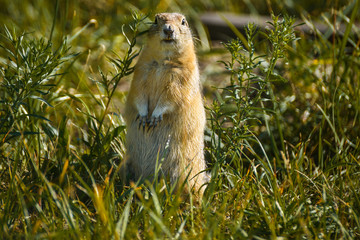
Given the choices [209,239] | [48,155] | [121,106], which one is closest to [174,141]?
[48,155]

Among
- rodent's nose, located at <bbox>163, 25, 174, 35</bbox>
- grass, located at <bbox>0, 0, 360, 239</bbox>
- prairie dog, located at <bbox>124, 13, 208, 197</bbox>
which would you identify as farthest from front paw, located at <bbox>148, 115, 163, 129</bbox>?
rodent's nose, located at <bbox>163, 25, 174, 35</bbox>

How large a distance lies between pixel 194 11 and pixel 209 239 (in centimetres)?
522

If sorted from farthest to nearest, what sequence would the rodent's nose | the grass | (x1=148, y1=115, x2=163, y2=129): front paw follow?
(x1=148, y1=115, x2=163, y2=129): front paw, the rodent's nose, the grass

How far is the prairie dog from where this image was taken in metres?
3.69

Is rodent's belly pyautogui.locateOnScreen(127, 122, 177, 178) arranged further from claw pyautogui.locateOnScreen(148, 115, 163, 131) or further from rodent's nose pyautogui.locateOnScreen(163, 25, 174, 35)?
rodent's nose pyautogui.locateOnScreen(163, 25, 174, 35)

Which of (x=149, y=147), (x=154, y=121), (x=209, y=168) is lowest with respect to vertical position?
(x=209, y=168)

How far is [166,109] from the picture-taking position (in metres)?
3.69

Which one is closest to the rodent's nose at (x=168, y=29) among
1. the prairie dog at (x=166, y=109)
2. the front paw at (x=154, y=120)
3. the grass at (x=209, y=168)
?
the prairie dog at (x=166, y=109)

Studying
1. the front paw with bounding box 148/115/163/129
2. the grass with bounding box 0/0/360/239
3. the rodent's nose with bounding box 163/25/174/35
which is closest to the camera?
the grass with bounding box 0/0/360/239

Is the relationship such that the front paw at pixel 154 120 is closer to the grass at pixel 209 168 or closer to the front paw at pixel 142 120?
the front paw at pixel 142 120

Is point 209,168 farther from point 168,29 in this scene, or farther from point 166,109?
point 168,29

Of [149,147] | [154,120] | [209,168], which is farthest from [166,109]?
[209,168]

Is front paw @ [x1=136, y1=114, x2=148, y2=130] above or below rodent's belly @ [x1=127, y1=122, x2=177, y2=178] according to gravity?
above

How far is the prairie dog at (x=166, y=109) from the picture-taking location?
3.69 metres
